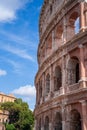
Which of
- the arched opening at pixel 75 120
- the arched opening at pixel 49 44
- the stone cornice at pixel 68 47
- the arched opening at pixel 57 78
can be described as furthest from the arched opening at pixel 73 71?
the arched opening at pixel 49 44

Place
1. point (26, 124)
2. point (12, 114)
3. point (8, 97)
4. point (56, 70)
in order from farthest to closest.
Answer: point (8, 97) → point (12, 114) → point (26, 124) → point (56, 70)

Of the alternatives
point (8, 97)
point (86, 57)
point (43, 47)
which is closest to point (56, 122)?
point (86, 57)

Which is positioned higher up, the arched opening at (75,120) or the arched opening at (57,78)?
the arched opening at (57,78)

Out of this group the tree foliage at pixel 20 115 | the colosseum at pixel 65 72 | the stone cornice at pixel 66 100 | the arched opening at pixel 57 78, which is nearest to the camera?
the stone cornice at pixel 66 100

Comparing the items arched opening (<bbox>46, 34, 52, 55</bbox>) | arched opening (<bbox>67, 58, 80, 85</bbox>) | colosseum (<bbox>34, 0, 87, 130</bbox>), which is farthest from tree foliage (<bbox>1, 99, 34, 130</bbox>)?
arched opening (<bbox>67, 58, 80, 85</bbox>)

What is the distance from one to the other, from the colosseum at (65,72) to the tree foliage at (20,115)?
2180 cm

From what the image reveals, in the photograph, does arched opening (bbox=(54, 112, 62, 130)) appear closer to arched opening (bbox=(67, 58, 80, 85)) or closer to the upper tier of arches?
arched opening (bbox=(67, 58, 80, 85))

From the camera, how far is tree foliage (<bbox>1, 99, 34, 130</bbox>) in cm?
A: 4404

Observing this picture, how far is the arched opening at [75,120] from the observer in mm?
16547

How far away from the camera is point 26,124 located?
43844mm

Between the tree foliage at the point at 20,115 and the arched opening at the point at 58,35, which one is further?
the tree foliage at the point at 20,115

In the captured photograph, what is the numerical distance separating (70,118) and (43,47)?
29.6 ft

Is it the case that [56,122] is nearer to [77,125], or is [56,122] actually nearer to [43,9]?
[77,125]

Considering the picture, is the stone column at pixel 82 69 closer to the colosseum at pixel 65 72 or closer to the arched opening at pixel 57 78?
the colosseum at pixel 65 72
